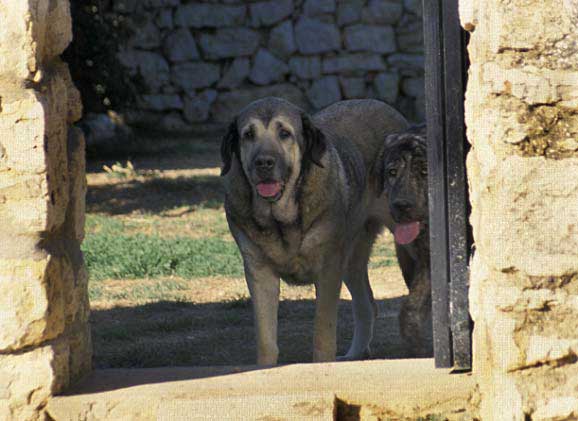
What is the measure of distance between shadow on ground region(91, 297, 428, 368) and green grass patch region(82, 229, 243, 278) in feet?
3.13

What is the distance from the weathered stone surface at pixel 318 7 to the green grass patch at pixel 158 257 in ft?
24.7

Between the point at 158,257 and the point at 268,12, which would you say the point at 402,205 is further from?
the point at 268,12

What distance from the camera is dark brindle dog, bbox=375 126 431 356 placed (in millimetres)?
5453

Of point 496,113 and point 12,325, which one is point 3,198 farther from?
point 496,113

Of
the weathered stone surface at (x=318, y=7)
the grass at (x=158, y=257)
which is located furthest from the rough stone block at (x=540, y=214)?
the weathered stone surface at (x=318, y=7)

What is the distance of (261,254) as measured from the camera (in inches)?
215

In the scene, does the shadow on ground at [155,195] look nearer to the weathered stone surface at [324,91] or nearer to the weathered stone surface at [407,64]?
the weathered stone surface at [324,91]

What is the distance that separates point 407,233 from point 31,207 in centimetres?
236

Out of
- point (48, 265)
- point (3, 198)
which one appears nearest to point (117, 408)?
point (48, 265)

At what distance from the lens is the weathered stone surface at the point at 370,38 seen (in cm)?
1594

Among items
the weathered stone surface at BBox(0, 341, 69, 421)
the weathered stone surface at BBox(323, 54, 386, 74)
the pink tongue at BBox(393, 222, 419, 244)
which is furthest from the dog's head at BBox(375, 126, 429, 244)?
the weathered stone surface at BBox(323, 54, 386, 74)

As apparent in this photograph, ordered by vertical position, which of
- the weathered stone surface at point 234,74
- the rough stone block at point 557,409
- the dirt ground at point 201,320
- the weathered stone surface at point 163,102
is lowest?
the dirt ground at point 201,320

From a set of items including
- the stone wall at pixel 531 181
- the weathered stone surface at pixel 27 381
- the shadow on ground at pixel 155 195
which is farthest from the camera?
the shadow on ground at pixel 155 195

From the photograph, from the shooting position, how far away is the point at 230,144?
560cm
